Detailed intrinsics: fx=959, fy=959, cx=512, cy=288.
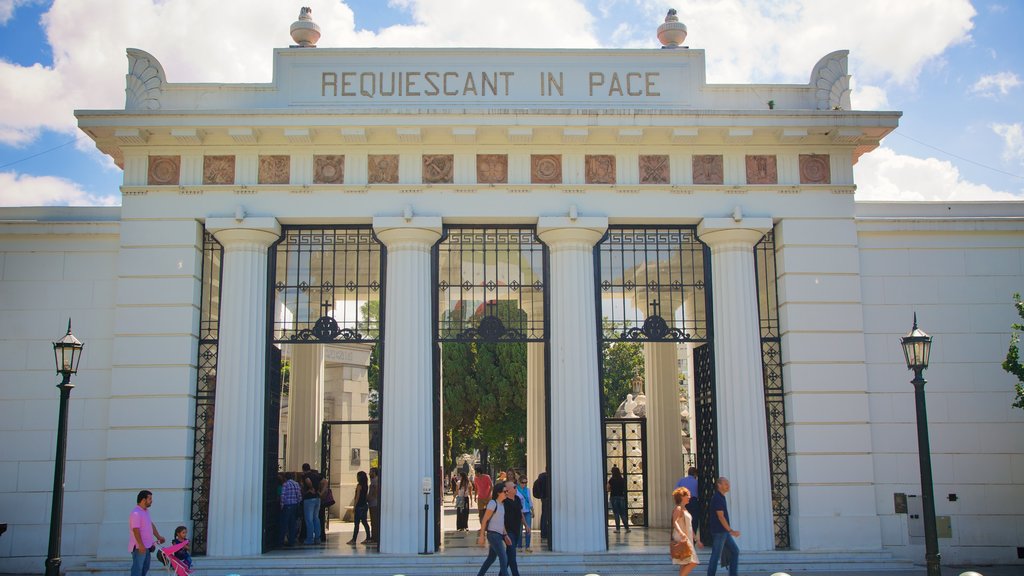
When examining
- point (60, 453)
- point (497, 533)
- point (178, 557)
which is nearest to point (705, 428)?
point (497, 533)

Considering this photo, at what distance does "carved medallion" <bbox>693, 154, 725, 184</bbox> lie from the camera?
1777 cm

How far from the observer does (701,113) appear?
1711 centimetres

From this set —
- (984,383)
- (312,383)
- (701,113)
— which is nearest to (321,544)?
(312,383)

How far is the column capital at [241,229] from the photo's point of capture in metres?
17.1

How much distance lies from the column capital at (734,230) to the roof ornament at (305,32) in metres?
8.18

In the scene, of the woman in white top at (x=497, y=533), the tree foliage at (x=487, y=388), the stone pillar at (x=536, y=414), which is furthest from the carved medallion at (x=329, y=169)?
the tree foliage at (x=487, y=388)

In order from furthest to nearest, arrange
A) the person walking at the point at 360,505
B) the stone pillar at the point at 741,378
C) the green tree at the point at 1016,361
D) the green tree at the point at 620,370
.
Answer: the green tree at the point at 620,370 → the person walking at the point at 360,505 → the stone pillar at the point at 741,378 → the green tree at the point at 1016,361

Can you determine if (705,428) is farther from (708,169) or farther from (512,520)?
(512,520)

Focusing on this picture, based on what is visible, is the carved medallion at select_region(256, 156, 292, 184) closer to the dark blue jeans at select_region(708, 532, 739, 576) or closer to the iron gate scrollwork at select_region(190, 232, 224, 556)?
the iron gate scrollwork at select_region(190, 232, 224, 556)

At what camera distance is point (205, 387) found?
17.3 meters

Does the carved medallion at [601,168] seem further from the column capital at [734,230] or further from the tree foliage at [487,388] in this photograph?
the tree foliage at [487,388]

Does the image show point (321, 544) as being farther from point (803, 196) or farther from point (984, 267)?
point (984, 267)

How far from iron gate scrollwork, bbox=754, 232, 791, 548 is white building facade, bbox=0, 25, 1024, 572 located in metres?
0.06

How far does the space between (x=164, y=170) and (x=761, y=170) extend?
1100cm
